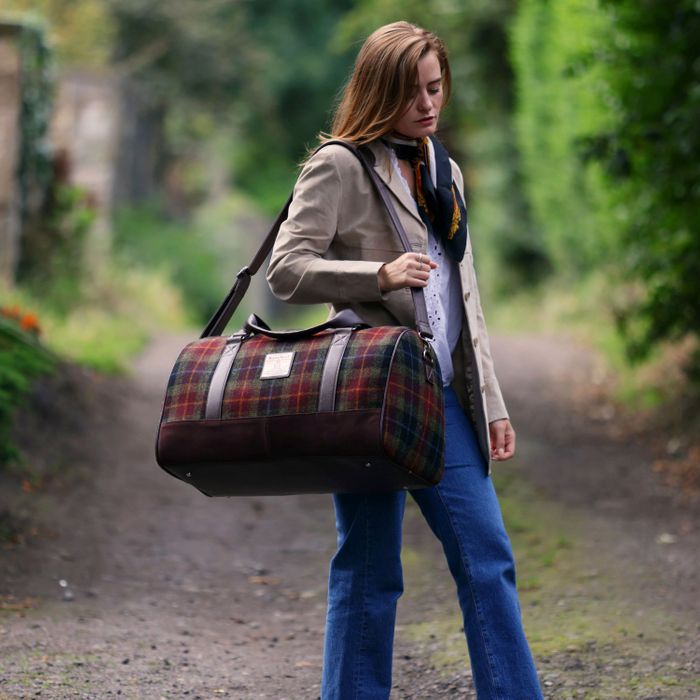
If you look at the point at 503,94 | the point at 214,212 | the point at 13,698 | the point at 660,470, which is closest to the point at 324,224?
the point at 13,698

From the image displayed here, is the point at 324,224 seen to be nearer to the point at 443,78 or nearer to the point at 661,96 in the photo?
the point at 443,78

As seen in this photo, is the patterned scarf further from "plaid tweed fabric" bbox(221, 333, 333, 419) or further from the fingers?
"plaid tweed fabric" bbox(221, 333, 333, 419)

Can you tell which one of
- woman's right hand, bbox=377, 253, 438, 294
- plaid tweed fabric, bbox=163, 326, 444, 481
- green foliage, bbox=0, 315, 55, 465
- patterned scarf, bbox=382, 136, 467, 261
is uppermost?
green foliage, bbox=0, 315, 55, 465

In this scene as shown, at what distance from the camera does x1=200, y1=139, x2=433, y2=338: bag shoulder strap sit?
3.08m

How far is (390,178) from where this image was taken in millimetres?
3195

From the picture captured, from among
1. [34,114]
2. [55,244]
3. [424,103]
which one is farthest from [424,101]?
[55,244]

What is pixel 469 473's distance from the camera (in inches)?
125

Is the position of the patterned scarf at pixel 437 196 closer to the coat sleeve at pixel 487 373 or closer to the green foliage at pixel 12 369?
the coat sleeve at pixel 487 373

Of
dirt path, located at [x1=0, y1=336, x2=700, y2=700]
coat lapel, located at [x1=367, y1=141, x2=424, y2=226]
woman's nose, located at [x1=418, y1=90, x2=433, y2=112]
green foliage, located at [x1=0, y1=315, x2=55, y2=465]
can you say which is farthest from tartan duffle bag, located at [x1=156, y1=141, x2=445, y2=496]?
green foliage, located at [x1=0, y1=315, x2=55, y2=465]

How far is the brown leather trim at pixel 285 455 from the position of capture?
2842 mm

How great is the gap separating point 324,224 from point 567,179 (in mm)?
13836

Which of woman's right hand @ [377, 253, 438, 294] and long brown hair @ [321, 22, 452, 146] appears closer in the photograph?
woman's right hand @ [377, 253, 438, 294]

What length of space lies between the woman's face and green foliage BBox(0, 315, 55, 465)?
3152 mm

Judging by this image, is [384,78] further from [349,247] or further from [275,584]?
[275,584]
